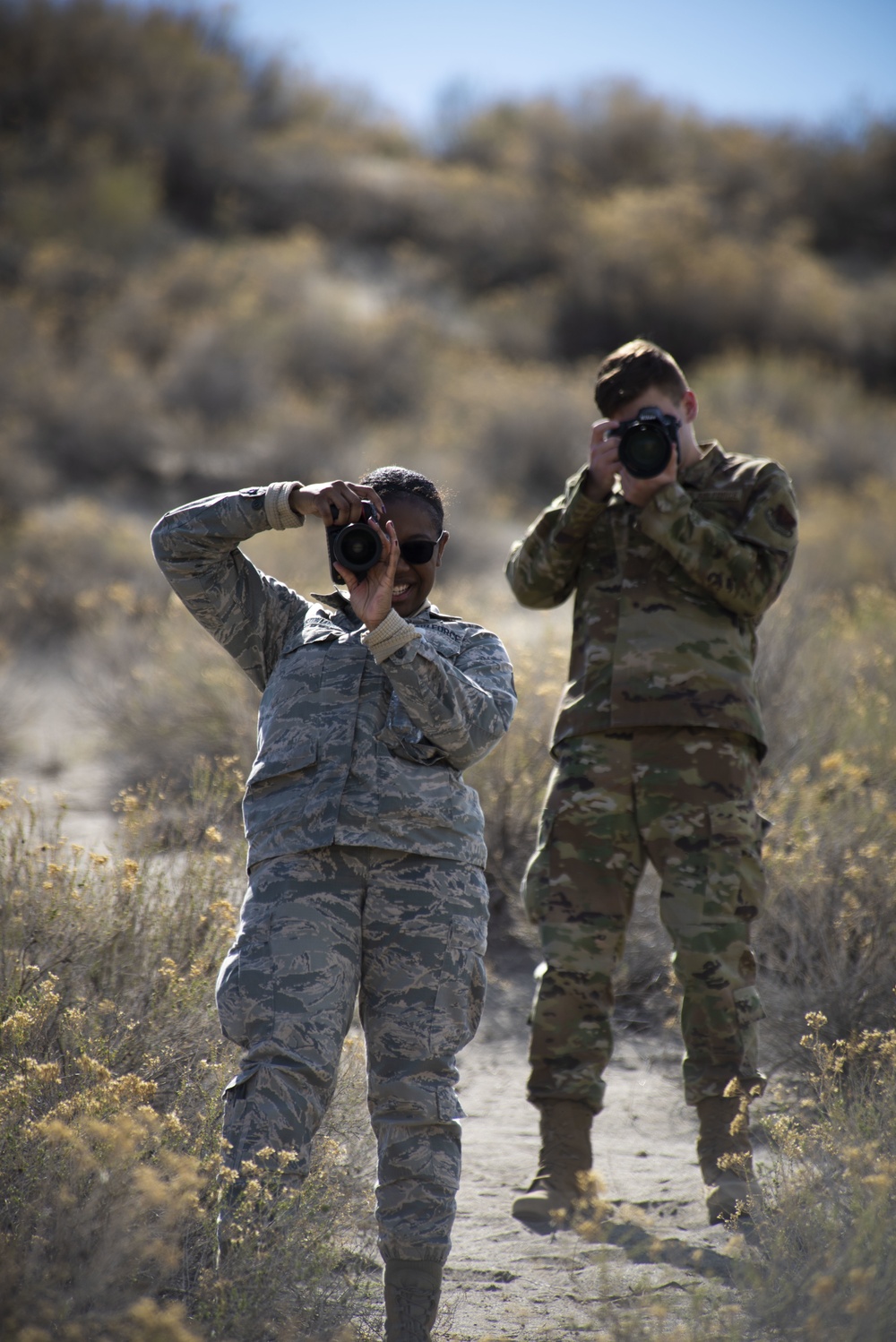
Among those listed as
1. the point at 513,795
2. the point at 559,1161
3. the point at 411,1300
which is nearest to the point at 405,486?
Result: the point at 411,1300

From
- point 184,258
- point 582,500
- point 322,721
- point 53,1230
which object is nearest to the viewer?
point 53,1230

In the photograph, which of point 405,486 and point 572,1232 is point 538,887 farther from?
point 405,486

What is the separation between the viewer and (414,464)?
44.1 feet

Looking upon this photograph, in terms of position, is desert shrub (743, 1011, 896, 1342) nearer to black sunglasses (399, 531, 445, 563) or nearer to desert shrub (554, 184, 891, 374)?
black sunglasses (399, 531, 445, 563)

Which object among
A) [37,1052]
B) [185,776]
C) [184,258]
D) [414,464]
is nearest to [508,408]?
[414,464]

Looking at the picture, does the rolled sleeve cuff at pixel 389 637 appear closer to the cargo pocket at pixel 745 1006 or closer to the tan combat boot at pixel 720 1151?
the cargo pocket at pixel 745 1006

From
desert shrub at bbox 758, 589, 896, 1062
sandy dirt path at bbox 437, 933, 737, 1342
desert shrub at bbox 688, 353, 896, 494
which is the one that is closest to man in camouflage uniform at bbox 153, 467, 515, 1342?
sandy dirt path at bbox 437, 933, 737, 1342

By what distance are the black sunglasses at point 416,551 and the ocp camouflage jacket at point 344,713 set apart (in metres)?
0.15

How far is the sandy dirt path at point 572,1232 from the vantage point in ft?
8.30

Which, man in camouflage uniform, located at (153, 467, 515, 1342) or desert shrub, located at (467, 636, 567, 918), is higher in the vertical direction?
desert shrub, located at (467, 636, 567, 918)

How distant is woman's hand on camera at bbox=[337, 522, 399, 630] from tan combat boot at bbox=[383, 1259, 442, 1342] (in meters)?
1.12

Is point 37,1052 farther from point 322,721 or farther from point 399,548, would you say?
point 399,548

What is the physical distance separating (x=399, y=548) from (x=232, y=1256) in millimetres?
1296

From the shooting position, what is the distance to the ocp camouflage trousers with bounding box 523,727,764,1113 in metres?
3.03
